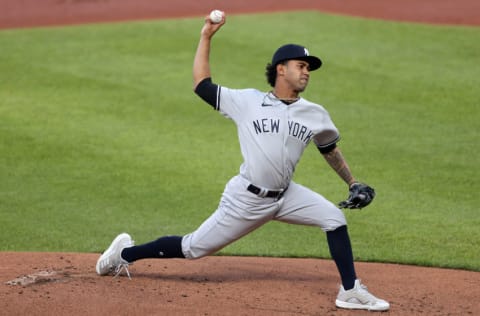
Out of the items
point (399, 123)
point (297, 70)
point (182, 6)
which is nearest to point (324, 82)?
point (399, 123)

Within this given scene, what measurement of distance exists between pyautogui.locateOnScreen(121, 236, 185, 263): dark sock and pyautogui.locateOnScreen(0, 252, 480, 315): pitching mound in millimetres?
174

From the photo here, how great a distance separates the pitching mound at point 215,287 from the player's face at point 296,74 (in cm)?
133

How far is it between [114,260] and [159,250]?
1.07 ft

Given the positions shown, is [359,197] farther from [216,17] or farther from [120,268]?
[120,268]

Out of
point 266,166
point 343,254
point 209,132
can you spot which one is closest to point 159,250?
point 266,166

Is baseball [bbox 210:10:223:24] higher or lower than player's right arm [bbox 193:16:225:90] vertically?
higher

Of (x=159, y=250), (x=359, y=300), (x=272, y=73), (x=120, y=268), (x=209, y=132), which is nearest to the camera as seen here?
(x=359, y=300)

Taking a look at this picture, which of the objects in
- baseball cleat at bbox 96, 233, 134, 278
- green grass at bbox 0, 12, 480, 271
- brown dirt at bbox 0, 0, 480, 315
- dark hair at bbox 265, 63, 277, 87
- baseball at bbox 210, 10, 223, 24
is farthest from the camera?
green grass at bbox 0, 12, 480, 271

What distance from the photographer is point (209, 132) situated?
1109 centimetres

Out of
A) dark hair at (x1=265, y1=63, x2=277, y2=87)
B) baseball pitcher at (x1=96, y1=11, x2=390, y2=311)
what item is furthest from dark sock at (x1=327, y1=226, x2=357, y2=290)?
dark hair at (x1=265, y1=63, x2=277, y2=87)

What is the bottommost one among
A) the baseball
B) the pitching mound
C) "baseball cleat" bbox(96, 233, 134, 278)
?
the pitching mound

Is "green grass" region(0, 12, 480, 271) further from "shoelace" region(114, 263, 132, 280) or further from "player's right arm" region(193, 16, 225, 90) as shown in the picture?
"player's right arm" region(193, 16, 225, 90)

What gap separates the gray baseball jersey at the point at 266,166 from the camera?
5.98m

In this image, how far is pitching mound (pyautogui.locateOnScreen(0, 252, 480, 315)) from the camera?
583 centimetres
